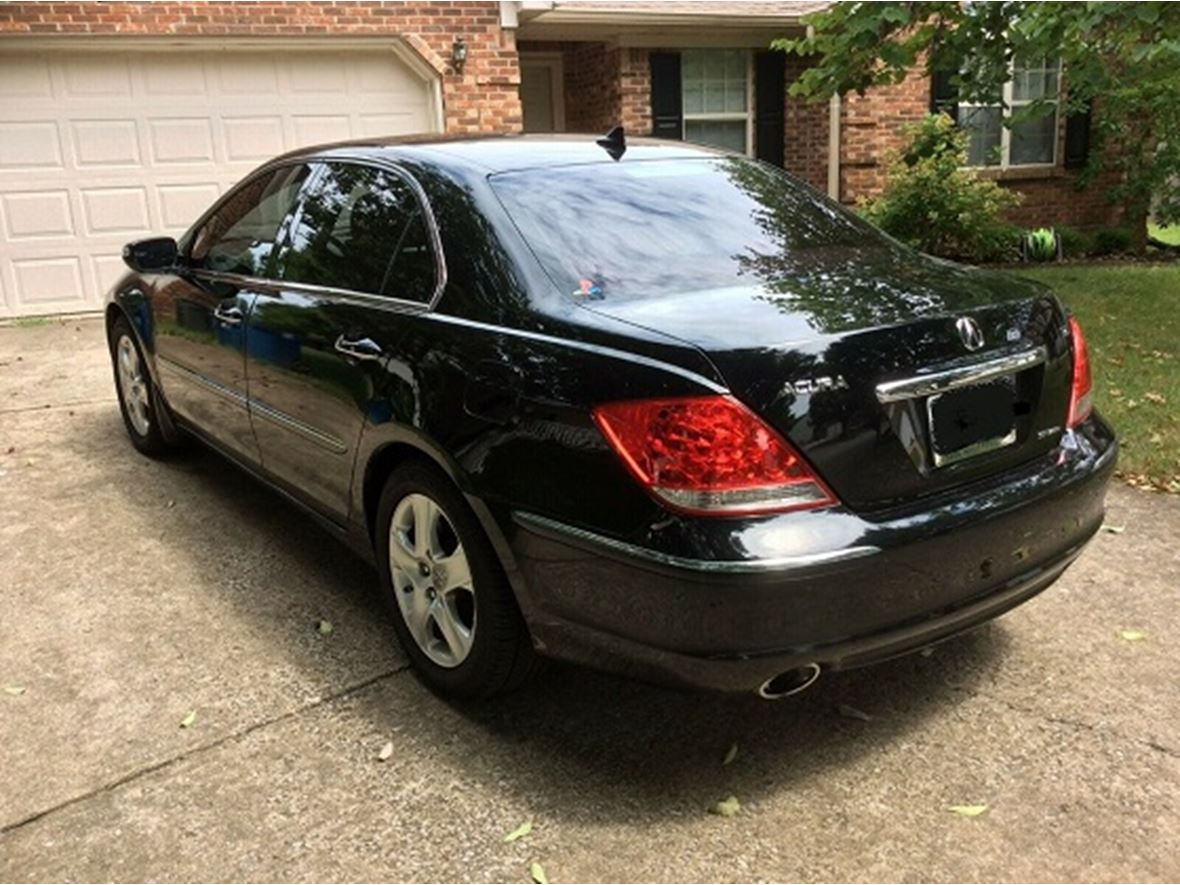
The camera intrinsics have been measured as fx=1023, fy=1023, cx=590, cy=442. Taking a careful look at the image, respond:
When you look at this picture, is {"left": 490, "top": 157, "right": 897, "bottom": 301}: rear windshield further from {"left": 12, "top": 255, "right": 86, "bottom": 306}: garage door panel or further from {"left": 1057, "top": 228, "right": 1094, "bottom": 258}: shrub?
{"left": 1057, "top": 228, "right": 1094, "bottom": 258}: shrub

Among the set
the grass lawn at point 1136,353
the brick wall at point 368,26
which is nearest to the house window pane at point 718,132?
the brick wall at point 368,26

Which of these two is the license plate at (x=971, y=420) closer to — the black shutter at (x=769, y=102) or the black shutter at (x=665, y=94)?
the black shutter at (x=665, y=94)

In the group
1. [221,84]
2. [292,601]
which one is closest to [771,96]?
[221,84]

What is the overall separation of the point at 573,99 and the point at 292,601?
1068cm

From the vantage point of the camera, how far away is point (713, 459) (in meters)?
2.20

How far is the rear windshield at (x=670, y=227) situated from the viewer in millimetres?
2770

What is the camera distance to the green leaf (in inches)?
104

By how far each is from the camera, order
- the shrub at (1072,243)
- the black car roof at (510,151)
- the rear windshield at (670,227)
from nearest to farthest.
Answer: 1. the rear windshield at (670,227)
2. the black car roof at (510,151)
3. the shrub at (1072,243)

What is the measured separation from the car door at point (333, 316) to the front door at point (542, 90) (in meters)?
9.77

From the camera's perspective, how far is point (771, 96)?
499 inches

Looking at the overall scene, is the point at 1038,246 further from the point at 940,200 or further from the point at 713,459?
the point at 713,459

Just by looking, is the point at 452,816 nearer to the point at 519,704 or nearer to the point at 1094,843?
the point at 519,704

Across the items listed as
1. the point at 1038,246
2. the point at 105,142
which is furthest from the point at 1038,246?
the point at 105,142

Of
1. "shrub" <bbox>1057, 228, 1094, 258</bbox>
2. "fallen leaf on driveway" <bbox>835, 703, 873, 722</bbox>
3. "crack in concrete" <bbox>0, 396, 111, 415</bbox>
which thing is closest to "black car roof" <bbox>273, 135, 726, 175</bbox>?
"fallen leaf on driveway" <bbox>835, 703, 873, 722</bbox>
